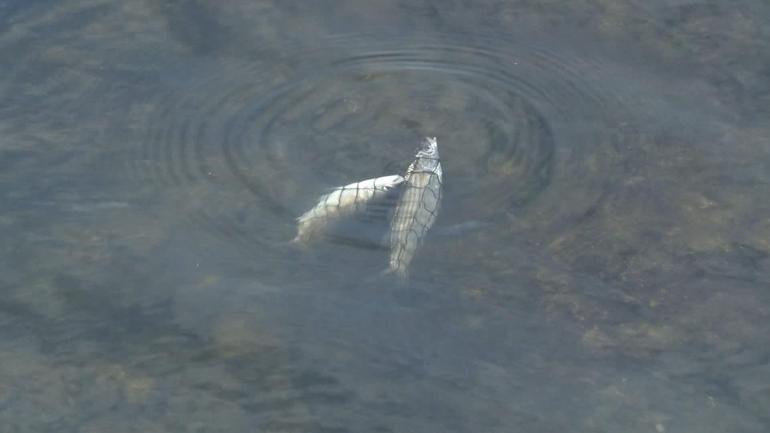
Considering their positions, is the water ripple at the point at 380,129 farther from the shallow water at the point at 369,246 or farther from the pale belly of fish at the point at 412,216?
the pale belly of fish at the point at 412,216

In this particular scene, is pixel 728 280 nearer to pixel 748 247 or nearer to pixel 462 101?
pixel 748 247

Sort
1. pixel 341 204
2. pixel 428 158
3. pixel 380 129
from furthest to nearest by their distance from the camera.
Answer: pixel 380 129, pixel 428 158, pixel 341 204

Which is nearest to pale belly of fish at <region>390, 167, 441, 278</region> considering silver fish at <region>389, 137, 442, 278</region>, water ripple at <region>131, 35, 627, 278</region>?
silver fish at <region>389, 137, 442, 278</region>

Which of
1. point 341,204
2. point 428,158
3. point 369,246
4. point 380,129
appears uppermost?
point 380,129

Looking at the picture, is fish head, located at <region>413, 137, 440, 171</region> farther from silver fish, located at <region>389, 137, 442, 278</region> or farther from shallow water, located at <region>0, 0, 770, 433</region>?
shallow water, located at <region>0, 0, 770, 433</region>

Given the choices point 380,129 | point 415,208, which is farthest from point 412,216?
point 380,129

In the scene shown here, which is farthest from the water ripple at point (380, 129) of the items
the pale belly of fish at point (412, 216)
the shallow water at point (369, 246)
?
the pale belly of fish at point (412, 216)

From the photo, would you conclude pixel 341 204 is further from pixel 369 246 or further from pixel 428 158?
pixel 428 158
